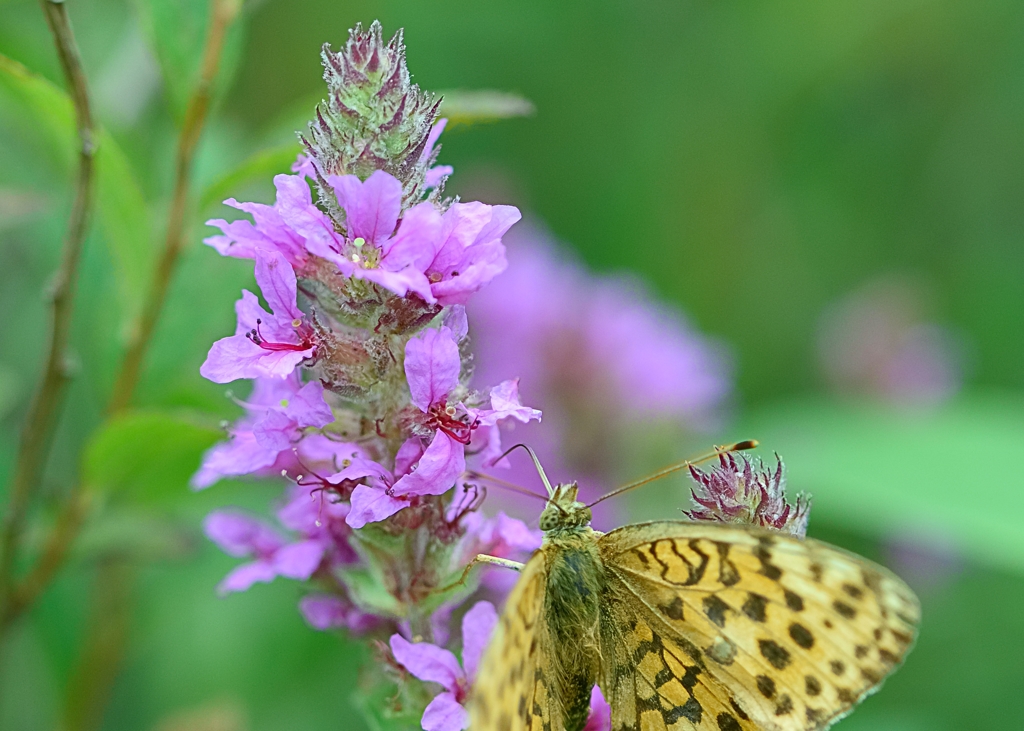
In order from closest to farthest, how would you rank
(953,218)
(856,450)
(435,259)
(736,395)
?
(435,259), (856,450), (736,395), (953,218)

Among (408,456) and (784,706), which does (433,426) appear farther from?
(784,706)

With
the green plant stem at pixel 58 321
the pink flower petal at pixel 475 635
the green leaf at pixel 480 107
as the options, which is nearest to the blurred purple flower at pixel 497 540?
the pink flower petal at pixel 475 635

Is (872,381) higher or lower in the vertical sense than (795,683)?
higher

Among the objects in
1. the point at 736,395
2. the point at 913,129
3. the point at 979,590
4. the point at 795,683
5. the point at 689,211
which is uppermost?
the point at 913,129

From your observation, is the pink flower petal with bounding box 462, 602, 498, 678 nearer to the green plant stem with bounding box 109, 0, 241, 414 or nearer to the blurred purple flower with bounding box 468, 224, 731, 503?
the green plant stem with bounding box 109, 0, 241, 414

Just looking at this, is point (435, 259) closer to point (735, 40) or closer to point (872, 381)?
point (872, 381)

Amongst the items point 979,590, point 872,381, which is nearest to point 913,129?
point 872,381
